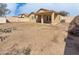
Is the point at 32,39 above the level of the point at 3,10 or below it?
below

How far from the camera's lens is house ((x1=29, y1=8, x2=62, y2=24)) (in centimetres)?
154

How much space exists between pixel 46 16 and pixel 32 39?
10.3 inches

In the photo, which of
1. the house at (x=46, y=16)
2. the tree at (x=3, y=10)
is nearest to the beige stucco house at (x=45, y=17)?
the house at (x=46, y=16)

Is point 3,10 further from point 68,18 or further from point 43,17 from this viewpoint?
point 68,18

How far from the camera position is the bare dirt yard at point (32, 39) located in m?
1.52

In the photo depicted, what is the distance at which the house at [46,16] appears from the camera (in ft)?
5.06

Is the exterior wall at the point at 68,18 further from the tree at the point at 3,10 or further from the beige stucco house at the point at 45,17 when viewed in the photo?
the tree at the point at 3,10

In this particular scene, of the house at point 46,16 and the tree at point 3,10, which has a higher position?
the tree at point 3,10

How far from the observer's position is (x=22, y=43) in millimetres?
1541

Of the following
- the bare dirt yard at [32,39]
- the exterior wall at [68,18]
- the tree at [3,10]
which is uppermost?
the tree at [3,10]

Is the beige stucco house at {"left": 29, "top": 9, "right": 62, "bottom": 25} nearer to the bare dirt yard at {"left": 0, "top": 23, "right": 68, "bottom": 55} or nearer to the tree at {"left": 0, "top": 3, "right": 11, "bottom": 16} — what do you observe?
the bare dirt yard at {"left": 0, "top": 23, "right": 68, "bottom": 55}

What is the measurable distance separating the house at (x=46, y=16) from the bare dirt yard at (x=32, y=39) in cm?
Result: 4

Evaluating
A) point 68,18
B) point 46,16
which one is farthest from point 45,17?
point 68,18

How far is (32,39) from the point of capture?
1.55 m
